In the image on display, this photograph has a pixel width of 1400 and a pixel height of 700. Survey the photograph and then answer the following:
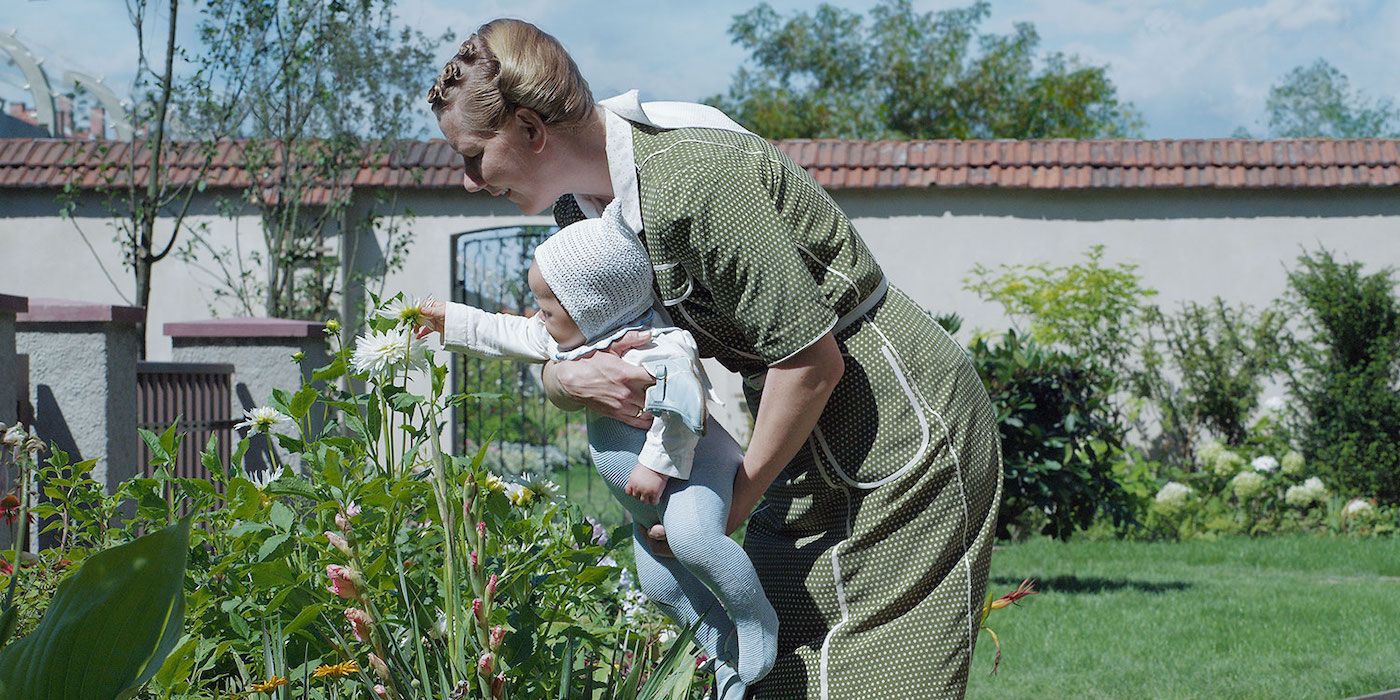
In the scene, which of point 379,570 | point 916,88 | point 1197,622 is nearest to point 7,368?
point 379,570

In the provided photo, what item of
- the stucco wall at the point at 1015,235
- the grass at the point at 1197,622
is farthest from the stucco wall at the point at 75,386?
the stucco wall at the point at 1015,235

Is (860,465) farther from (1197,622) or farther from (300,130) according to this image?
(300,130)

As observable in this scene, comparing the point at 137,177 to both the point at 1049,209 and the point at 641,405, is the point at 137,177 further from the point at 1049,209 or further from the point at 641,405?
the point at 641,405

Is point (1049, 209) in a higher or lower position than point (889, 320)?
higher

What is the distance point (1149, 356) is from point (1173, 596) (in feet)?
15.5

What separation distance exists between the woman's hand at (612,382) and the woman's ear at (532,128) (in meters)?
0.26

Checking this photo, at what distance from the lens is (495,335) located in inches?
70.5

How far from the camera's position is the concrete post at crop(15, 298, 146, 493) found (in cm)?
470

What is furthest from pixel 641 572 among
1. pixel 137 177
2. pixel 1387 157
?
pixel 1387 157

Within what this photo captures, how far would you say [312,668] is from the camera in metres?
2.01

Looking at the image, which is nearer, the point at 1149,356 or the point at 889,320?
the point at 889,320

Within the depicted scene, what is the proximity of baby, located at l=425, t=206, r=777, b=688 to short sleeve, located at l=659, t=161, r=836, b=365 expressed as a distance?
0.29 ft

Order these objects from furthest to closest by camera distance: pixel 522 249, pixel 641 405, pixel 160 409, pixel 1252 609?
1. pixel 522 249
2. pixel 1252 609
3. pixel 160 409
4. pixel 641 405

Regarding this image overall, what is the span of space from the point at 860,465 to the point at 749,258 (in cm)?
33
